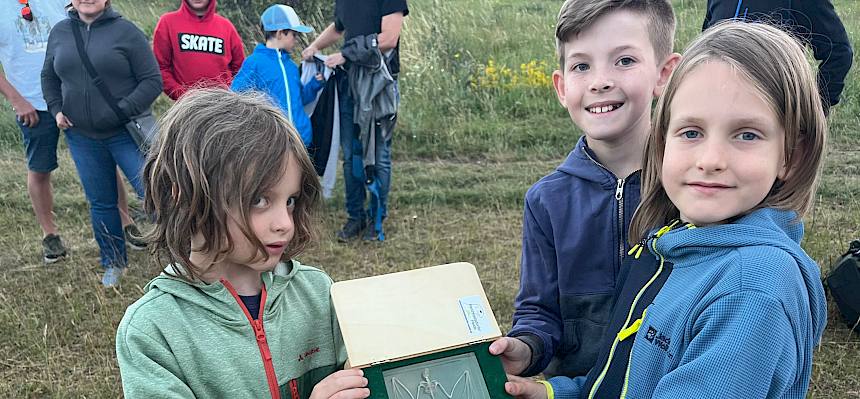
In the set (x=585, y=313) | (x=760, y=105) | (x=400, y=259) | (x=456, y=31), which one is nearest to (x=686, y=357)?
(x=760, y=105)

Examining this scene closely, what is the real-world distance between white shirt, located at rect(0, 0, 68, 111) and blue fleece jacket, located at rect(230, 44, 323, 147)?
3.86 ft

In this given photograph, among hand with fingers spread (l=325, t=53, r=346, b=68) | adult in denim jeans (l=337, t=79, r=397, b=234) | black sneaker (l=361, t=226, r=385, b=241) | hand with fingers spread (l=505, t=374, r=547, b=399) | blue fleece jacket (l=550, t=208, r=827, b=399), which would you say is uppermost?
blue fleece jacket (l=550, t=208, r=827, b=399)

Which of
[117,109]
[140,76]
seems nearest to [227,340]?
[117,109]

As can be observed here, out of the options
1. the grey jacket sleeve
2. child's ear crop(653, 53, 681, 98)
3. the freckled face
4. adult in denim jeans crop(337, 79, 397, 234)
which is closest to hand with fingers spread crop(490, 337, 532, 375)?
the freckled face

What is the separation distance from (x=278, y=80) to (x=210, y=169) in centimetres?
346

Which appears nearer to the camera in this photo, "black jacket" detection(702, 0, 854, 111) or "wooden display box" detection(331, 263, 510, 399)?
"wooden display box" detection(331, 263, 510, 399)

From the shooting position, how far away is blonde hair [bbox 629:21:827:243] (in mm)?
1336

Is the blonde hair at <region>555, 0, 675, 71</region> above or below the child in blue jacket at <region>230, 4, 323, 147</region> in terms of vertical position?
above

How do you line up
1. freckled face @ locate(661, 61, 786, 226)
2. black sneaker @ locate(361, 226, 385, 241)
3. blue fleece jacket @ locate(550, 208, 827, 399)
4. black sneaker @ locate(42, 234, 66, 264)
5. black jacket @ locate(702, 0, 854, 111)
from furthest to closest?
black sneaker @ locate(361, 226, 385, 241)
black sneaker @ locate(42, 234, 66, 264)
black jacket @ locate(702, 0, 854, 111)
freckled face @ locate(661, 61, 786, 226)
blue fleece jacket @ locate(550, 208, 827, 399)

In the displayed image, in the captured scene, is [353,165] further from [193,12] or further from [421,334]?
[421,334]

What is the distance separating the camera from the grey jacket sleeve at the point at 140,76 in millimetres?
4375

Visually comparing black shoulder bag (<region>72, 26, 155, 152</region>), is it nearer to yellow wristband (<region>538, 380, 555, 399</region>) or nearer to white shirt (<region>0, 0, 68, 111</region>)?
white shirt (<region>0, 0, 68, 111</region>)

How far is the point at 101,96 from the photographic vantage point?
4336 mm

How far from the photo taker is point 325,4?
897 centimetres
